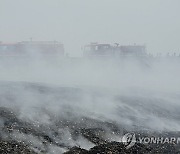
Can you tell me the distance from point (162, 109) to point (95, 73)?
12.0 meters

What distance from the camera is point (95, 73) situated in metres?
A: 24.6

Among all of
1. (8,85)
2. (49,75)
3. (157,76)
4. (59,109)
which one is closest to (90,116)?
(59,109)

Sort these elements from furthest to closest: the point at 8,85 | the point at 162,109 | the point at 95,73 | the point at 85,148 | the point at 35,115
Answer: the point at 95,73, the point at 8,85, the point at 162,109, the point at 35,115, the point at 85,148

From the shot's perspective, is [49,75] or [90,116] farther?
[49,75]

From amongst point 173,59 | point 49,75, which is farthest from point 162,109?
point 173,59

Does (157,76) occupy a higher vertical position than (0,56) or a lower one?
lower

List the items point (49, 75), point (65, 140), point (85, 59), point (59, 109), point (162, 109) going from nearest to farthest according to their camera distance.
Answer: point (65, 140) < point (59, 109) < point (162, 109) < point (49, 75) < point (85, 59)

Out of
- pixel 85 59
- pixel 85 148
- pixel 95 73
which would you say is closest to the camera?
pixel 85 148

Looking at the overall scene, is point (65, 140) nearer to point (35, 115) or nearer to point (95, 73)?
point (35, 115)

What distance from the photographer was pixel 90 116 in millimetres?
10914

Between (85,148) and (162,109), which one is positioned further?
(162,109)

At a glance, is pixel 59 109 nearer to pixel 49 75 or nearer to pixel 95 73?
pixel 49 75

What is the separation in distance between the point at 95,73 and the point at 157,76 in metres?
6.15

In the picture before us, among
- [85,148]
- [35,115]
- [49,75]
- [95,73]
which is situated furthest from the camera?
[95,73]
